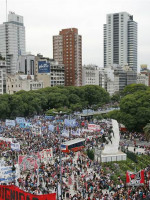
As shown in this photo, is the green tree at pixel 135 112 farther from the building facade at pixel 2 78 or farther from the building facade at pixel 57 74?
the building facade at pixel 57 74

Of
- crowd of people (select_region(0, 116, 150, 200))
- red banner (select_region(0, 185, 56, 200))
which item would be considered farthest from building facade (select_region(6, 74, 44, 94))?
red banner (select_region(0, 185, 56, 200))

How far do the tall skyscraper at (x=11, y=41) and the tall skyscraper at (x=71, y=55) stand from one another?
30.7 meters

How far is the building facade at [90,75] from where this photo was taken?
144250 mm

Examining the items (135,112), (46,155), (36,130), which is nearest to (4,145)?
(36,130)

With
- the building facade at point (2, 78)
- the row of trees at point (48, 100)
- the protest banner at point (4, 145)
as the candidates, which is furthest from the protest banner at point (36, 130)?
the building facade at point (2, 78)

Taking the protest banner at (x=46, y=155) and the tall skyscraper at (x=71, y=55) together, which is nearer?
the protest banner at (x=46, y=155)

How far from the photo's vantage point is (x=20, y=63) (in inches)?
5994

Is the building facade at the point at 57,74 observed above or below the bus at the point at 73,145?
above

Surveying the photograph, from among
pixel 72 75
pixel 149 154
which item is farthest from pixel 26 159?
pixel 72 75

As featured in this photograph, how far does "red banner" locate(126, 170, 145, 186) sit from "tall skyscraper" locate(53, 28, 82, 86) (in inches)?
4240

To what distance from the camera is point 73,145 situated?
44.4 metres

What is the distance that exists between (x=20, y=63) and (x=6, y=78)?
37.9 metres

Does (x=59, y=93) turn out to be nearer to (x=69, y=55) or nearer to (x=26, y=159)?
(x=69, y=55)

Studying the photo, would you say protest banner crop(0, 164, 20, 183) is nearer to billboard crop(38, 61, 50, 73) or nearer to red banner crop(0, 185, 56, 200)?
red banner crop(0, 185, 56, 200)
